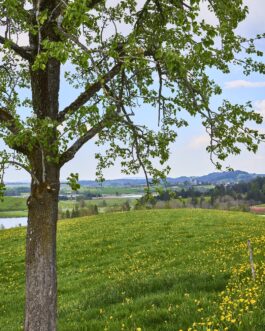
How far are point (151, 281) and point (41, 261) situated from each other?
7.60 m

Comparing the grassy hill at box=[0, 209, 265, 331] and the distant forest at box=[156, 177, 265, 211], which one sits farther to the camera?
the distant forest at box=[156, 177, 265, 211]

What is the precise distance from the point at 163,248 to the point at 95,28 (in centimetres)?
1628

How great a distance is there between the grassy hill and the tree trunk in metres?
2.26

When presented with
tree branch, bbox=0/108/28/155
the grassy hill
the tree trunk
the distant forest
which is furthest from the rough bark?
the distant forest

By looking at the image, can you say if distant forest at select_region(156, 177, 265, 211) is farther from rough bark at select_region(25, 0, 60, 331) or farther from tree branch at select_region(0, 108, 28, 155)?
tree branch at select_region(0, 108, 28, 155)

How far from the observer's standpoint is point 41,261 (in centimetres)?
872

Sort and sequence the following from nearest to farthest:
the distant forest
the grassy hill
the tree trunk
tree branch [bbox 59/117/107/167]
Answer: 1. the tree trunk
2. tree branch [bbox 59/117/107/167]
3. the grassy hill
4. the distant forest

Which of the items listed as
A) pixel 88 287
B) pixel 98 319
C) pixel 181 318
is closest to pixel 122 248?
pixel 88 287

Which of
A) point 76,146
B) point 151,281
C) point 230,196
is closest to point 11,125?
point 76,146

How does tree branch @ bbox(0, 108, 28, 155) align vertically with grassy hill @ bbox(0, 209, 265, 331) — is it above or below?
above

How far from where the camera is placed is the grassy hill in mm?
10484

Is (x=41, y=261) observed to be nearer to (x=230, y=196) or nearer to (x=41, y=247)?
(x=41, y=247)

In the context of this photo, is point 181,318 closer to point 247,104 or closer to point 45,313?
point 45,313

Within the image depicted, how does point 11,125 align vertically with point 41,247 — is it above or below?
above
